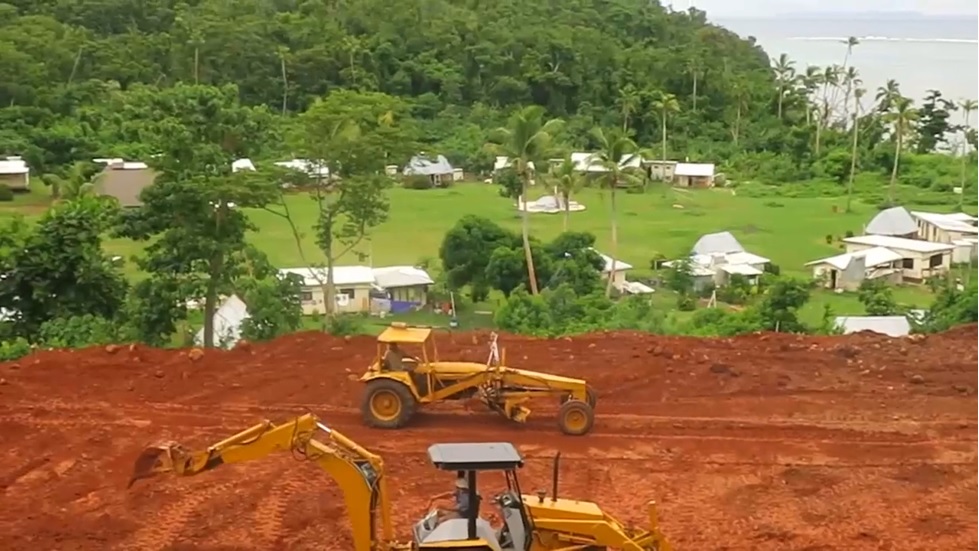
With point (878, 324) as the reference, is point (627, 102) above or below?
above

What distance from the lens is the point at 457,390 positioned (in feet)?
31.6

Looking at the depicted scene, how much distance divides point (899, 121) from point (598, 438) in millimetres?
25667

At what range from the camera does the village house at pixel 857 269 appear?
22.1 meters

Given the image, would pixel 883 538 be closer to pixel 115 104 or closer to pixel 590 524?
pixel 590 524

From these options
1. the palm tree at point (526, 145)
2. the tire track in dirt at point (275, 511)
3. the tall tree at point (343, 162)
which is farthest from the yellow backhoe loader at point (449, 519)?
the palm tree at point (526, 145)

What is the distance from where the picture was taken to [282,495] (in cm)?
838

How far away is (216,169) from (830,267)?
12.6 metres

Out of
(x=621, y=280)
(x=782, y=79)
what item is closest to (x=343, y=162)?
(x=621, y=280)

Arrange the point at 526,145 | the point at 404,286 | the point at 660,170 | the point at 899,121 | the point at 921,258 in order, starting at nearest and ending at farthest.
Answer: the point at 404,286, the point at 526,145, the point at 921,258, the point at 899,121, the point at 660,170

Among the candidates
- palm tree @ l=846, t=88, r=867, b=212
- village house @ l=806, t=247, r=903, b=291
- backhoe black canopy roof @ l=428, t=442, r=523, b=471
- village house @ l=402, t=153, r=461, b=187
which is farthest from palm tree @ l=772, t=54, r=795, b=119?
backhoe black canopy roof @ l=428, t=442, r=523, b=471

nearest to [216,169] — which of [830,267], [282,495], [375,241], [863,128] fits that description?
[282,495]

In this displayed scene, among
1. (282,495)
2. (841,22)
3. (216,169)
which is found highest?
(841,22)

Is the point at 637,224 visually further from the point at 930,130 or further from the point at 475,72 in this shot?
the point at 475,72

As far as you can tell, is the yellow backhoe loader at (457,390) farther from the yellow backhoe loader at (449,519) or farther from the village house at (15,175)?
the village house at (15,175)
